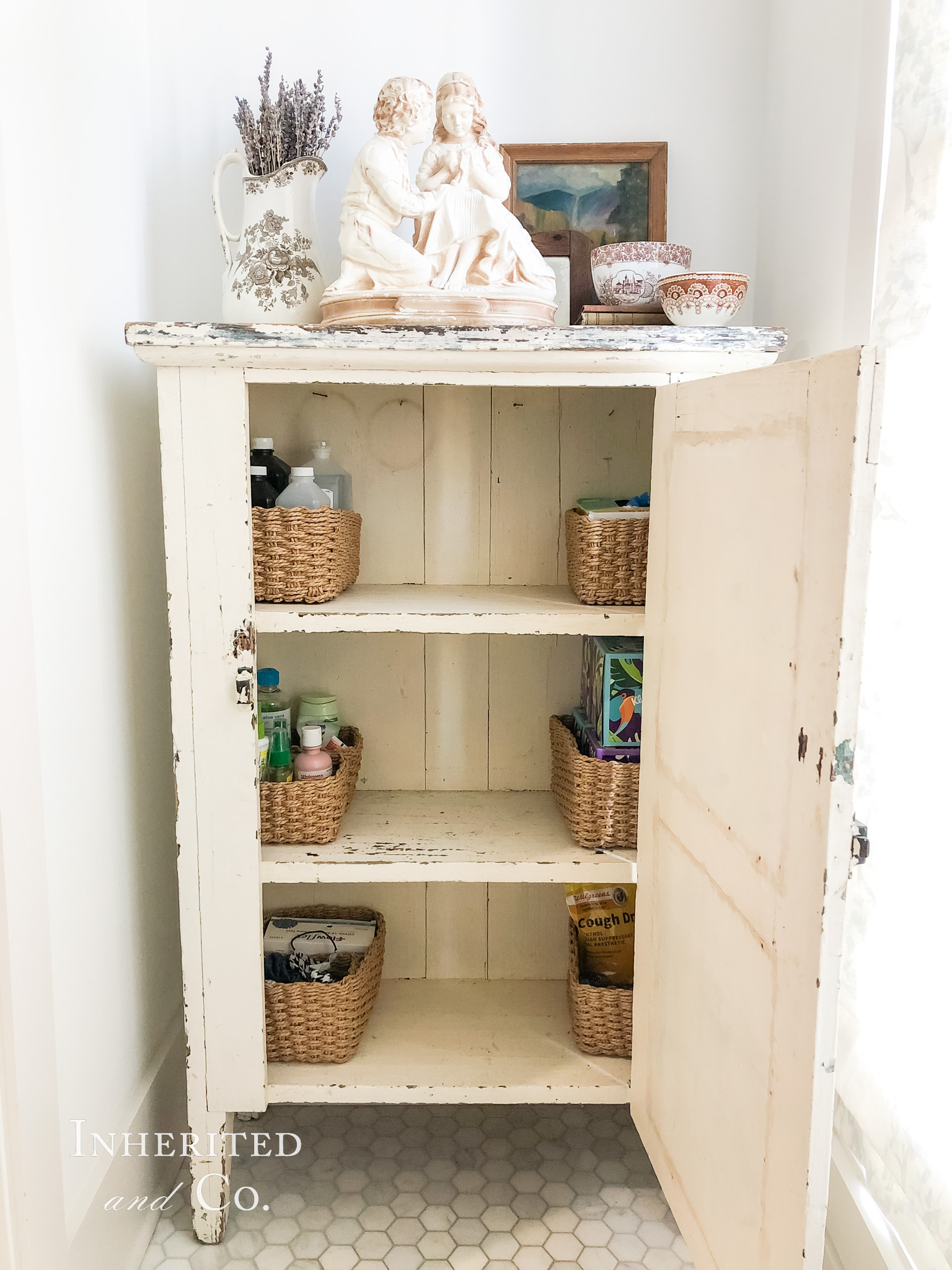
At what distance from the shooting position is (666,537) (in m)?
1.12

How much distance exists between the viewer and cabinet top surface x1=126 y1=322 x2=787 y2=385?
1094 mm

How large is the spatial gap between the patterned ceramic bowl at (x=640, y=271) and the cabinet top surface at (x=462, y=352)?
0.14 metres

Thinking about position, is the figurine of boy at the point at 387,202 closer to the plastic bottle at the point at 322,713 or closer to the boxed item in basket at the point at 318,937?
the plastic bottle at the point at 322,713

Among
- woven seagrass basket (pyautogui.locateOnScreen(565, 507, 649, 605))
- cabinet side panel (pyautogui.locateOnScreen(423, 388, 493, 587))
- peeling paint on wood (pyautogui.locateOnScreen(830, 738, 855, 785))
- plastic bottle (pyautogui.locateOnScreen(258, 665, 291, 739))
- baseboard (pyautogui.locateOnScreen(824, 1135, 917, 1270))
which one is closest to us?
peeling paint on wood (pyautogui.locateOnScreen(830, 738, 855, 785))

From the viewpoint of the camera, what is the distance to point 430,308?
1174 mm

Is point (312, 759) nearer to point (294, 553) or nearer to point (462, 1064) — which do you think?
point (294, 553)

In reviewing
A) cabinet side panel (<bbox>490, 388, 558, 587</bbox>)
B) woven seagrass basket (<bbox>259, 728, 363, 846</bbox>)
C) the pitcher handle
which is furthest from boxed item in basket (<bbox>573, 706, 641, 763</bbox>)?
the pitcher handle

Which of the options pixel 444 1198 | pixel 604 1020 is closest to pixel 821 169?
pixel 604 1020

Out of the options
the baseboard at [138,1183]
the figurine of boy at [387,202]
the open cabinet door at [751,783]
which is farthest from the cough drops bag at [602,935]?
the figurine of boy at [387,202]

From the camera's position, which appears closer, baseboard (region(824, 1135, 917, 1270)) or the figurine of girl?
baseboard (region(824, 1135, 917, 1270))

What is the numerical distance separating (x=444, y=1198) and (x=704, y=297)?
4.26 feet

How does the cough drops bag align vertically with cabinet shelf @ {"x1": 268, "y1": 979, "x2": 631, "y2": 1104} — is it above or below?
above

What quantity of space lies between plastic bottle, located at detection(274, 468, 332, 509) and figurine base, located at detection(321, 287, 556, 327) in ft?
0.65

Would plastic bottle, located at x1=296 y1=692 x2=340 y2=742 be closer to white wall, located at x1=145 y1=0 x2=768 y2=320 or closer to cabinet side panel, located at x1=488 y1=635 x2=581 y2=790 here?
cabinet side panel, located at x1=488 y1=635 x2=581 y2=790
